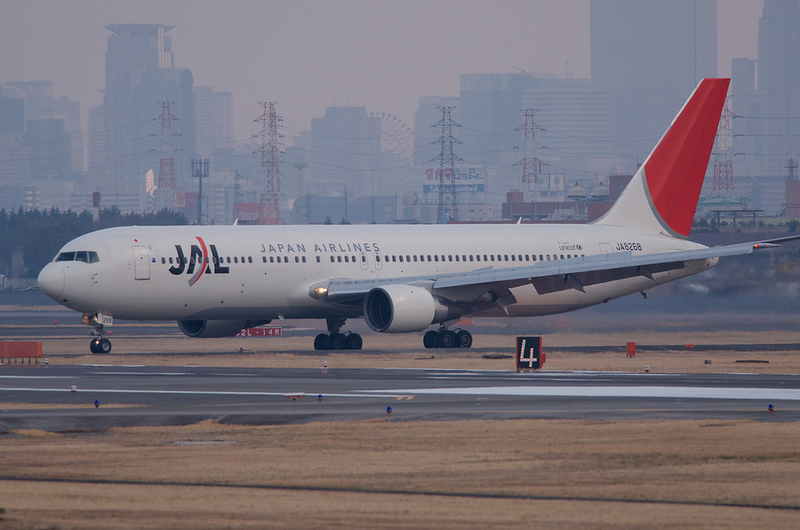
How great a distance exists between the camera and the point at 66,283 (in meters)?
46.3

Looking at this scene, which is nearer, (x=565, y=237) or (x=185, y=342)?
(x=565, y=237)

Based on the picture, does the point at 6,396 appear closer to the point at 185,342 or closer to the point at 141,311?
the point at 141,311

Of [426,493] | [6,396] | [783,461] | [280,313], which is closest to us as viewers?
[426,493]

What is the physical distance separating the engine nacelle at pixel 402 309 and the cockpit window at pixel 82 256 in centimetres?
989

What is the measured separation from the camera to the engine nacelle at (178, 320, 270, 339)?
2040 inches

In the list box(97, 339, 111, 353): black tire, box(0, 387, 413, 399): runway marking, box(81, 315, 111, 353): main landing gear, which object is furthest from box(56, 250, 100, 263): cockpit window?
box(0, 387, 413, 399): runway marking

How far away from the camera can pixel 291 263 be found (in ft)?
165

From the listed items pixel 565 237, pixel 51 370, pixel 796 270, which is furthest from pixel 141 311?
pixel 796 270

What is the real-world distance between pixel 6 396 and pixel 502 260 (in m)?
27.4

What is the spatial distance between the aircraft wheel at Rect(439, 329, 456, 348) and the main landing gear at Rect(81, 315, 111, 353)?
41.9ft

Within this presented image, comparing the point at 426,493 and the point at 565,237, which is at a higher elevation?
the point at 565,237

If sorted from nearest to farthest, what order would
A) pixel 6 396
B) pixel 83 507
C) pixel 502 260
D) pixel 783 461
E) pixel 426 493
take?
pixel 83 507
pixel 426 493
pixel 783 461
pixel 6 396
pixel 502 260

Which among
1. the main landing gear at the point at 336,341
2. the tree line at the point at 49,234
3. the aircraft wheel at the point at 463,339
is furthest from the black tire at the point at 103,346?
the tree line at the point at 49,234

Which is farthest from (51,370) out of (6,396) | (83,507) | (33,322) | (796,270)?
(33,322)
